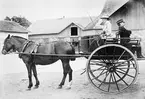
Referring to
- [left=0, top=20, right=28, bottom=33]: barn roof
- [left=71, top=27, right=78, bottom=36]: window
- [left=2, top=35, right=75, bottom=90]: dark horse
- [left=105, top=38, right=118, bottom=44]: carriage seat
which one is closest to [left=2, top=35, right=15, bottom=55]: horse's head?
[left=2, top=35, right=75, bottom=90]: dark horse

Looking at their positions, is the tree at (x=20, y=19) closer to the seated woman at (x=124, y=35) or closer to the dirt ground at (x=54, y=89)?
the dirt ground at (x=54, y=89)

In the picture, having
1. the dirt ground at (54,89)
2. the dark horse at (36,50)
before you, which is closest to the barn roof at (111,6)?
the dark horse at (36,50)

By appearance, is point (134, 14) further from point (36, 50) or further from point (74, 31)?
point (36, 50)

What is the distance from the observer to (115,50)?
3.24 metres

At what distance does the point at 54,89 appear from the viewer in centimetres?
358

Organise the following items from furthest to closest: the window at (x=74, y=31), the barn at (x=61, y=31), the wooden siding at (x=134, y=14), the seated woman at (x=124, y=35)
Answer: the window at (x=74, y=31) → the barn at (x=61, y=31) → the wooden siding at (x=134, y=14) → the seated woman at (x=124, y=35)

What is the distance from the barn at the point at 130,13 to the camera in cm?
343

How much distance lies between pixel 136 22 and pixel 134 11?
192 millimetres

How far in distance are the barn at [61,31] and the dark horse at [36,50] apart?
0.44ft

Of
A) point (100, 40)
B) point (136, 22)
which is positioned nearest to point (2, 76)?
point (100, 40)

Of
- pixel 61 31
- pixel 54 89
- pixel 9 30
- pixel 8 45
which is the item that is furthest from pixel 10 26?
pixel 54 89

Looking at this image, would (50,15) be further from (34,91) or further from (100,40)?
(34,91)

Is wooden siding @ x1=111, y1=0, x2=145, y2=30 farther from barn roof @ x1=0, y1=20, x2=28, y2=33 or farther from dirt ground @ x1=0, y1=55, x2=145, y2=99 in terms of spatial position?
barn roof @ x1=0, y1=20, x2=28, y2=33

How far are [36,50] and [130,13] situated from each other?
1775 millimetres
